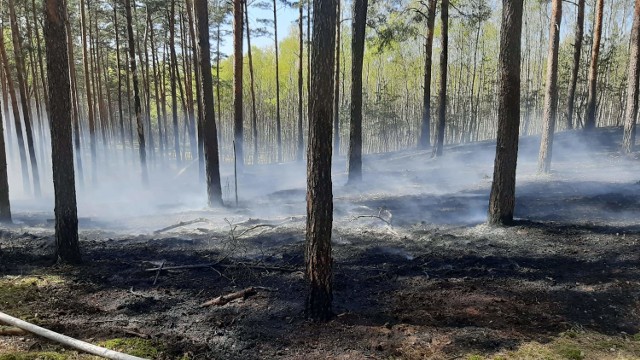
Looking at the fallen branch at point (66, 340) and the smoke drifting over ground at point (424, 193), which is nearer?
the fallen branch at point (66, 340)

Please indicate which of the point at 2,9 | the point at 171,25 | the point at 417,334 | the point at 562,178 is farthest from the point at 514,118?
the point at 2,9

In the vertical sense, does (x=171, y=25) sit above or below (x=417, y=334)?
above

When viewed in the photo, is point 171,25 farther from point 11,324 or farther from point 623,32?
point 623,32

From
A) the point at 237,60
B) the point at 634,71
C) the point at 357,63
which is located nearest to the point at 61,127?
the point at 357,63

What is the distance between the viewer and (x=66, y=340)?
12.6 feet

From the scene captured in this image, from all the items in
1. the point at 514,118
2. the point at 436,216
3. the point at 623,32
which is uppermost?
the point at 623,32

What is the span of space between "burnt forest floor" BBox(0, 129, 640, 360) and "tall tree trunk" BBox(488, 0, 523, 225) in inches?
23.5

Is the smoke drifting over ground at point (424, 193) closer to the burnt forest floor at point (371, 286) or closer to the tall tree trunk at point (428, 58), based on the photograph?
the burnt forest floor at point (371, 286)

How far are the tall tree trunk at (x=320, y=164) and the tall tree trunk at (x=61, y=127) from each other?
14.3 feet

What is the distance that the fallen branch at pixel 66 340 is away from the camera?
3495 mm

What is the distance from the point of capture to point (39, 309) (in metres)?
4.84

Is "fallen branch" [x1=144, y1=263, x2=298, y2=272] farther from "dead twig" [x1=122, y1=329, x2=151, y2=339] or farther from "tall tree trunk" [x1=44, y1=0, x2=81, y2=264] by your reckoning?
"dead twig" [x1=122, y1=329, x2=151, y2=339]

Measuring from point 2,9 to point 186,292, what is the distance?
22236 mm

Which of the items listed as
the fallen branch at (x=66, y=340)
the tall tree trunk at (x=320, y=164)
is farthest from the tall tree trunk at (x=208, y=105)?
the tall tree trunk at (x=320, y=164)
